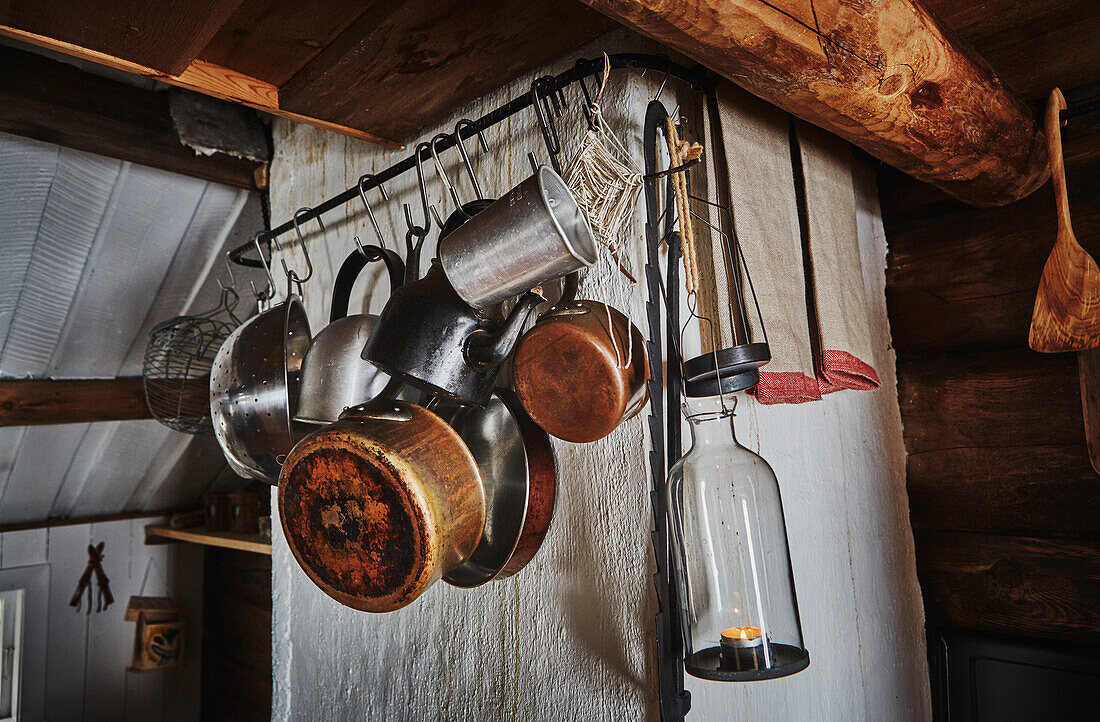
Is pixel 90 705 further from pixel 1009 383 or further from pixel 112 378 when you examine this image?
pixel 1009 383

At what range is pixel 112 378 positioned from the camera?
219cm

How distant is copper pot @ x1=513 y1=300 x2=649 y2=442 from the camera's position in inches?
26.9

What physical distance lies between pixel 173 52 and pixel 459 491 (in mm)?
674

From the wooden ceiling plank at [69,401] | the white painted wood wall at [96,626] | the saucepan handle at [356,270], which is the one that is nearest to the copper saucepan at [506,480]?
the saucepan handle at [356,270]

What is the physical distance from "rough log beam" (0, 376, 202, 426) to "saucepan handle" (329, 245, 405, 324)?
1152 mm

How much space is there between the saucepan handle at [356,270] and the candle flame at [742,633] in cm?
59

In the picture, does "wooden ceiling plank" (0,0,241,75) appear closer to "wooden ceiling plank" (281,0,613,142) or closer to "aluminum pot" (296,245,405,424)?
"wooden ceiling plank" (281,0,613,142)

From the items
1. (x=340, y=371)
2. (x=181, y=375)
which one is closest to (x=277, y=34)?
(x=340, y=371)

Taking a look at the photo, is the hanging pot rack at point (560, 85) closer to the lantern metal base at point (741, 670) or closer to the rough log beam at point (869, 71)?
the rough log beam at point (869, 71)

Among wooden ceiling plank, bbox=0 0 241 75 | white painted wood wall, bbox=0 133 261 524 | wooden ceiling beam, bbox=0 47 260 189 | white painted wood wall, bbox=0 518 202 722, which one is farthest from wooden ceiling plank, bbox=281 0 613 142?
white painted wood wall, bbox=0 518 202 722

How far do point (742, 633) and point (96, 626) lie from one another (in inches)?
102

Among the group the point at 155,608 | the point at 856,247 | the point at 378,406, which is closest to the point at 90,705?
the point at 155,608

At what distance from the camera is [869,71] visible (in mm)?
700

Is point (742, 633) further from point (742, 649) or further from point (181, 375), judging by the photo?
point (181, 375)
